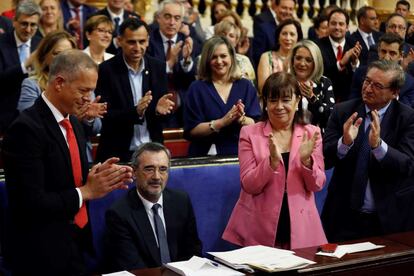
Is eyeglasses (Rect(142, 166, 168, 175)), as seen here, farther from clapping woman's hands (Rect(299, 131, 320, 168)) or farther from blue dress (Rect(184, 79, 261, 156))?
blue dress (Rect(184, 79, 261, 156))

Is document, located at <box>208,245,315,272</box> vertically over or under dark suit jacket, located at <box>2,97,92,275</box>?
under

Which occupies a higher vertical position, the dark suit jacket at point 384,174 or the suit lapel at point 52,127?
the suit lapel at point 52,127

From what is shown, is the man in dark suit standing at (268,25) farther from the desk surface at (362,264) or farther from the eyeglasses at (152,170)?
the desk surface at (362,264)

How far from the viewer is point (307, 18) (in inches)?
382

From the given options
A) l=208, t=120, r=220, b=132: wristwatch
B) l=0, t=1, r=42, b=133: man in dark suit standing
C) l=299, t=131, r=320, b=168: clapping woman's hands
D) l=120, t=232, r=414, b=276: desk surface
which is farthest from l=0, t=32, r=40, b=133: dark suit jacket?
l=120, t=232, r=414, b=276: desk surface

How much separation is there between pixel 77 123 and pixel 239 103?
1329 mm

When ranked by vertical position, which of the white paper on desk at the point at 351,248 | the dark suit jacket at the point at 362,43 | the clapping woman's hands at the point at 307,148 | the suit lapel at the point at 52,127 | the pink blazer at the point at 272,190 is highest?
the dark suit jacket at the point at 362,43

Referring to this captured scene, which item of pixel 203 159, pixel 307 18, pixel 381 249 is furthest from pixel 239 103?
pixel 307 18

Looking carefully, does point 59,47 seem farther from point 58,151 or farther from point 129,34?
point 58,151

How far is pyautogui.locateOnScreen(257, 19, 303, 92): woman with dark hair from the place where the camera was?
6000 millimetres

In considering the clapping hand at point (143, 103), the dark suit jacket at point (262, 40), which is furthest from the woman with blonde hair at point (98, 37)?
the dark suit jacket at point (262, 40)

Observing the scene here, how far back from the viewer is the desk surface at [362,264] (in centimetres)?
304

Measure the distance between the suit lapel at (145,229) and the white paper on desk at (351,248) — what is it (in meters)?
0.77

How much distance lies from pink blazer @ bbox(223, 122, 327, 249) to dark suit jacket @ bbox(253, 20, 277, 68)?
10.6 feet
